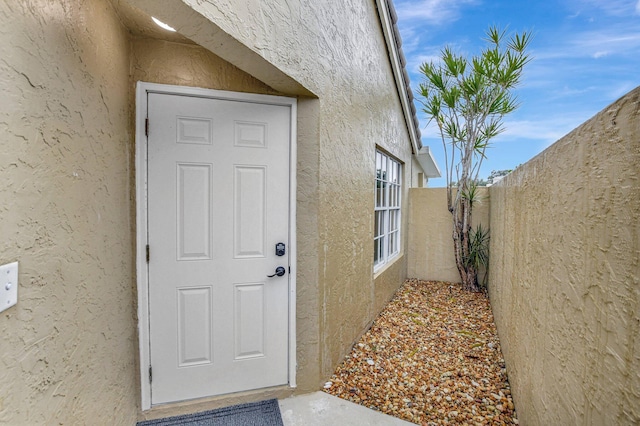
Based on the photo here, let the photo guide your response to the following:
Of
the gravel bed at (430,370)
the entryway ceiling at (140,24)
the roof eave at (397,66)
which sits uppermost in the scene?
the roof eave at (397,66)

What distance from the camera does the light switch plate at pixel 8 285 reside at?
1.05 metres

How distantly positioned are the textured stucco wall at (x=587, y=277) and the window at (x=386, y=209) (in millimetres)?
2709

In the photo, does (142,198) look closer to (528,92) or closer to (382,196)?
(382,196)

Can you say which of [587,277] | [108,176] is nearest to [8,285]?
[108,176]

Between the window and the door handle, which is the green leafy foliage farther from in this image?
the door handle

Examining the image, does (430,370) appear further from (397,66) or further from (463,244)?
(397,66)

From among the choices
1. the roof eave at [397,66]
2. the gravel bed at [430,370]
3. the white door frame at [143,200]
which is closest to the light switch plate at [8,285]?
the white door frame at [143,200]

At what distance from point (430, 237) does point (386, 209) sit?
201 centimetres

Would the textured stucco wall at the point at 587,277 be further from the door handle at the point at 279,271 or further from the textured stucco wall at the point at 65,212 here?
the textured stucco wall at the point at 65,212

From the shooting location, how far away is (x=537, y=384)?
173 cm

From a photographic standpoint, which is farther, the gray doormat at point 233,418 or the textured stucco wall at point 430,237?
the textured stucco wall at point 430,237

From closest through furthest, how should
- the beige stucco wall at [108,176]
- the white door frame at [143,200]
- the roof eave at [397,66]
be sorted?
the beige stucco wall at [108,176] < the white door frame at [143,200] < the roof eave at [397,66]

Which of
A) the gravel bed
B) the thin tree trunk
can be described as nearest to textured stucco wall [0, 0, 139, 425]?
the gravel bed

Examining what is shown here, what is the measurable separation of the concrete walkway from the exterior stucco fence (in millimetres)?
1056
